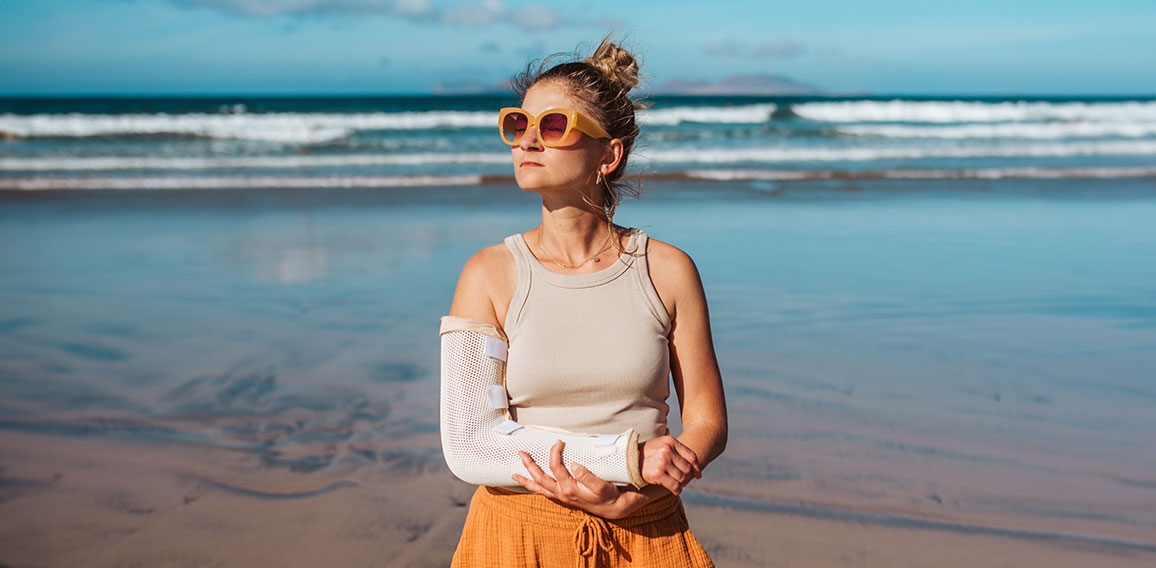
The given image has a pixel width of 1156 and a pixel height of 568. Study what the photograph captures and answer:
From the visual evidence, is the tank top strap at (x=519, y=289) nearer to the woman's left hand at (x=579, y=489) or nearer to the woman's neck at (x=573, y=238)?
the woman's neck at (x=573, y=238)

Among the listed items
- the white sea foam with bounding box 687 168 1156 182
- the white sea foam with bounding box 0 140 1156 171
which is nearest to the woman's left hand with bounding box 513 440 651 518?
the white sea foam with bounding box 687 168 1156 182

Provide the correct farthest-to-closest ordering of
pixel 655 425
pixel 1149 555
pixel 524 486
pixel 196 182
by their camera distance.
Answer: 1. pixel 196 182
2. pixel 1149 555
3. pixel 655 425
4. pixel 524 486

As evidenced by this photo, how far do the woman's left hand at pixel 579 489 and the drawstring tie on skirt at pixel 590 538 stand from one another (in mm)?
56

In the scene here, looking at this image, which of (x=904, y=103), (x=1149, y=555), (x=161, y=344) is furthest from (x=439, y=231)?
(x=904, y=103)

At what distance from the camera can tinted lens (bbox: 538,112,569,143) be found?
6.00 feet

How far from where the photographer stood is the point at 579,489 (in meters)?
1.70

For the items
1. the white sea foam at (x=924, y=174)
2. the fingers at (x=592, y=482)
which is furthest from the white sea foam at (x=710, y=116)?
the fingers at (x=592, y=482)

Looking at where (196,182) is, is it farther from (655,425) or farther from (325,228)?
(655,425)

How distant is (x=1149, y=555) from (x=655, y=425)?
225cm

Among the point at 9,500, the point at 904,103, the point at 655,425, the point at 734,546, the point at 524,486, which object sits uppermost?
the point at 904,103

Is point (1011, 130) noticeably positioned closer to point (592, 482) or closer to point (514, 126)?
point (514, 126)

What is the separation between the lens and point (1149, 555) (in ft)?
10.2

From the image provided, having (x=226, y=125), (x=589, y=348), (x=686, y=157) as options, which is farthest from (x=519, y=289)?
(x=226, y=125)

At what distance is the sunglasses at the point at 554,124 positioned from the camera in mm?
1811
